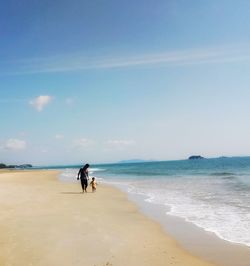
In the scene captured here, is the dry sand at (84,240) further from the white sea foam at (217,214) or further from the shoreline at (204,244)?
the white sea foam at (217,214)

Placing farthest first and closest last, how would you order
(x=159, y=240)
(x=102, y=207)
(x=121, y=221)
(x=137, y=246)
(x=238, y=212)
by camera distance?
(x=102, y=207)
(x=238, y=212)
(x=121, y=221)
(x=159, y=240)
(x=137, y=246)

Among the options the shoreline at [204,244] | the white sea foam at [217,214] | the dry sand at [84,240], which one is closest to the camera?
the dry sand at [84,240]

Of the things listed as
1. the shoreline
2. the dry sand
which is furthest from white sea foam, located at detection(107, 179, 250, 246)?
the dry sand

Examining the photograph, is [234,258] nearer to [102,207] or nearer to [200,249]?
[200,249]

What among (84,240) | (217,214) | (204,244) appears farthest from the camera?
(217,214)

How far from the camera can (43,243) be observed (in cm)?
913

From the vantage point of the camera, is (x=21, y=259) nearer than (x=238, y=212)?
Yes

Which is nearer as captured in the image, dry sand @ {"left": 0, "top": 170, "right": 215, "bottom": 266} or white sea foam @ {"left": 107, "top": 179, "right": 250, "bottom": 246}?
dry sand @ {"left": 0, "top": 170, "right": 215, "bottom": 266}

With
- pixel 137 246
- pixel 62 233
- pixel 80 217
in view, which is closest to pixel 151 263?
pixel 137 246

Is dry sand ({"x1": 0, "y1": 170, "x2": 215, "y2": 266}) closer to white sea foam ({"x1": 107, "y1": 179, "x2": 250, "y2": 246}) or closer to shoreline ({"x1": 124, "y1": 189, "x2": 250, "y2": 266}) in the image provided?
shoreline ({"x1": 124, "y1": 189, "x2": 250, "y2": 266})

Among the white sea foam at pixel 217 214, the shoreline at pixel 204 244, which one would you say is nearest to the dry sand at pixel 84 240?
the shoreline at pixel 204 244

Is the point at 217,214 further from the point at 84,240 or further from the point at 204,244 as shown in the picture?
the point at 84,240

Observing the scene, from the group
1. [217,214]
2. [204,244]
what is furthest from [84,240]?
[217,214]

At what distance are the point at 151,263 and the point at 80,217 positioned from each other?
6038 millimetres
